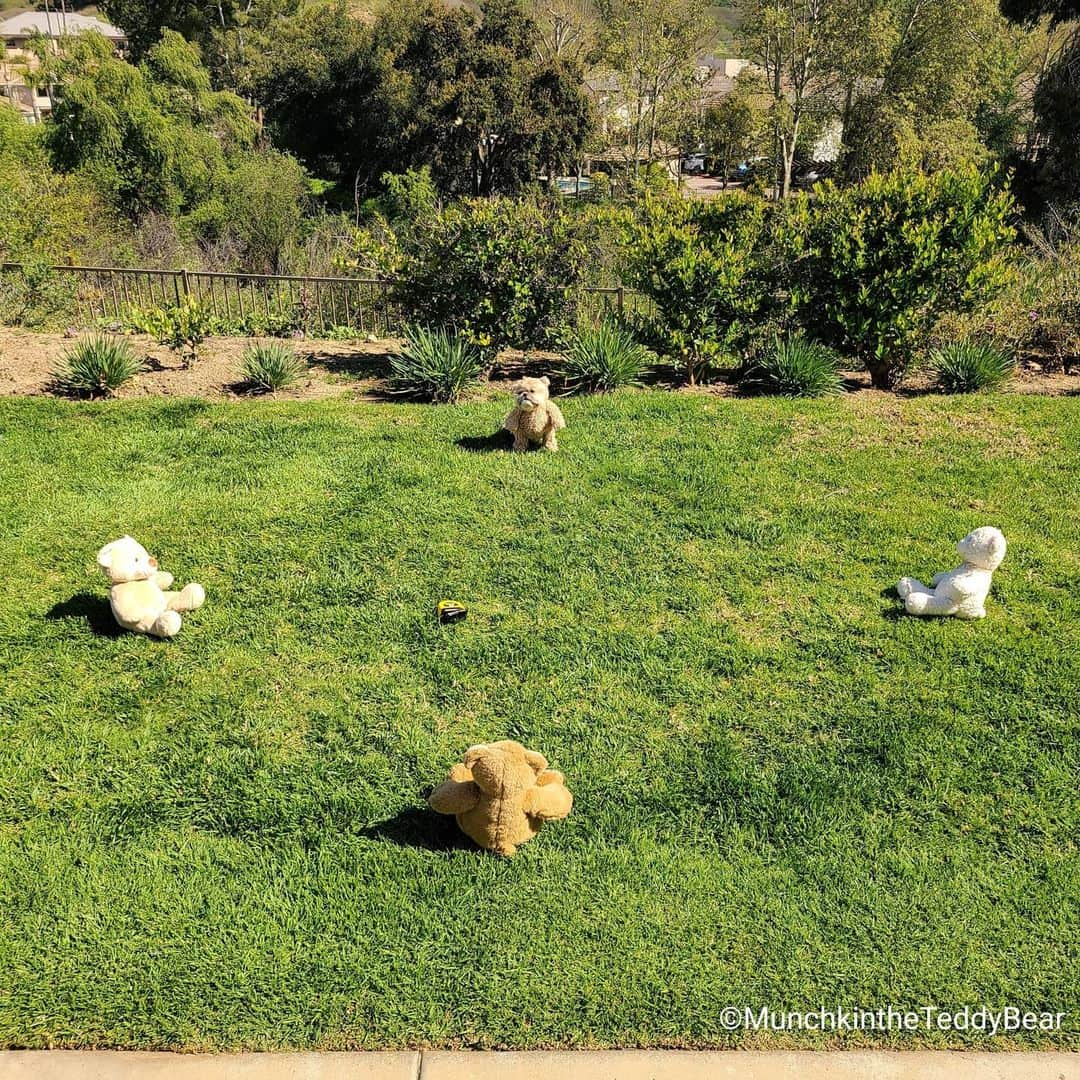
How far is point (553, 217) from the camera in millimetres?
9727

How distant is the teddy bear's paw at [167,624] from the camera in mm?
5074

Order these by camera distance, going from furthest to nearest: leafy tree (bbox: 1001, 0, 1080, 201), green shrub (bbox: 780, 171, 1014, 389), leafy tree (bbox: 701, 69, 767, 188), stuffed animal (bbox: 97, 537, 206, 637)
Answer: leafy tree (bbox: 701, 69, 767, 188)
leafy tree (bbox: 1001, 0, 1080, 201)
green shrub (bbox: 780, 171, 1014, 389)
stuffed animal (bbox: 97, 537, 206, 637)

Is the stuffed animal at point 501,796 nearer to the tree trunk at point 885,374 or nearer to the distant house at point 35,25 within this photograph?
the tree trunk at point 885,374

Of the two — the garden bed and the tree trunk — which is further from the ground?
the tree trunk

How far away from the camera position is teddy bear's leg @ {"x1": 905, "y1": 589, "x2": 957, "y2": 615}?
533 centimetres

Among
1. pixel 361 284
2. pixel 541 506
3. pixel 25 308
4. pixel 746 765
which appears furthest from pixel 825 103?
pixel 746 765

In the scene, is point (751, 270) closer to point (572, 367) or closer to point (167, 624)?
point (572, 367)

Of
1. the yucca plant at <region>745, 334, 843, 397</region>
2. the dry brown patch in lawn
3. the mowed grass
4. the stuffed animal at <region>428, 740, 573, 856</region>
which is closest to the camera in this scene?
the mowed grass

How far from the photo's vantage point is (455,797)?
12.1 feet

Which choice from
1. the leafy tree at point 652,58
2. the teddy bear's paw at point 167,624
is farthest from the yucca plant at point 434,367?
the leafy tree at point 652,58

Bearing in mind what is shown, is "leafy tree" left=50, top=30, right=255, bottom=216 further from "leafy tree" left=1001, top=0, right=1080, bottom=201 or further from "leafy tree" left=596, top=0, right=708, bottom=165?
"leafy tree" left=1001, top=0, right=1080, bottom=201

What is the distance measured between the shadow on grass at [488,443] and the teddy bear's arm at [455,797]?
4302 mm

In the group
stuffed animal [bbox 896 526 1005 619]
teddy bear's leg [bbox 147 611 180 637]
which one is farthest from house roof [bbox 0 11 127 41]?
stuffed animal [bbox 896 526 1005 619]

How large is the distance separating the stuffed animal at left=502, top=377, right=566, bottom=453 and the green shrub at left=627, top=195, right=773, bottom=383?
8.03 feet
